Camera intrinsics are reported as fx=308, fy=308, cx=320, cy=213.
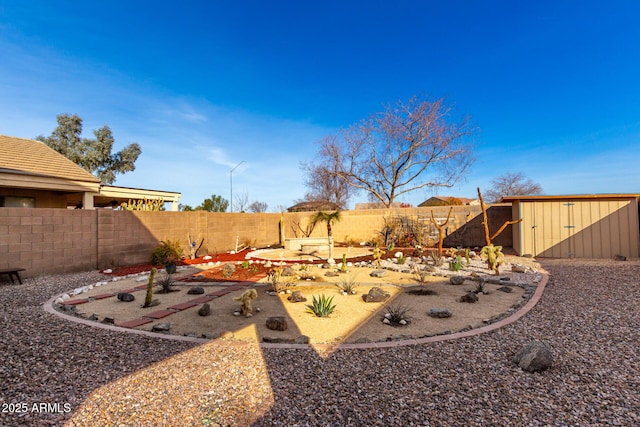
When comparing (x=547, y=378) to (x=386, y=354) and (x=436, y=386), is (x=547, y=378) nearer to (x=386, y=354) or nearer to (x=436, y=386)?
(x=436, y=386)

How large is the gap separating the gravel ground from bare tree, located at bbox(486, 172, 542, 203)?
105 ft

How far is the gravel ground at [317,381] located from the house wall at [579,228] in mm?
6904

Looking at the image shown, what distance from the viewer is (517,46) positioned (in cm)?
1112

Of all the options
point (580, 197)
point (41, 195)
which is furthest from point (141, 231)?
point (580, 197)

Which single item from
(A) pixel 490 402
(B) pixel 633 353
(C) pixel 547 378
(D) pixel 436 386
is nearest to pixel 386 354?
(D) pixel 436 386

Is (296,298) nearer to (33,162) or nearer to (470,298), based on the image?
(470,298)

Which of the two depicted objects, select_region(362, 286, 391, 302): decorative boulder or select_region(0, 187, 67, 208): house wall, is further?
select_region(0, 187, 67, 208): house wall

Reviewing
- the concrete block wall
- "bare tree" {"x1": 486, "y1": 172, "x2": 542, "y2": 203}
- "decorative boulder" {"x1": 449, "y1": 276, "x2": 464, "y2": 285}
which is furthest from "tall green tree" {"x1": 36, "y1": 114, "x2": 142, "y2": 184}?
"bare tree" {"x1": 486, "y1": 172, "x2": 542, "y2": 203}

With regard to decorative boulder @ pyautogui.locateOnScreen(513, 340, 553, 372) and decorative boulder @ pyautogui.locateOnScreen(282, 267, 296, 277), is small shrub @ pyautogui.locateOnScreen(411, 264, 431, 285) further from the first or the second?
decorative boulder @ pyautogui.locateOnScreen(513, 340, 553, 372)

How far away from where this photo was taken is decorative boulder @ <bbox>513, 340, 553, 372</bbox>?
268 centimetres

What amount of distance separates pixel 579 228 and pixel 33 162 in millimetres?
19289

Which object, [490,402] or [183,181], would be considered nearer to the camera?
[490,402]

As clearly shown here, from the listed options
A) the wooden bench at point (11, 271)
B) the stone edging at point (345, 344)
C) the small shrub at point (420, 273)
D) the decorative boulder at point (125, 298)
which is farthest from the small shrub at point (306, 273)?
the wooden bench at point (11, 271)

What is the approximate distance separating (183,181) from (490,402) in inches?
776
